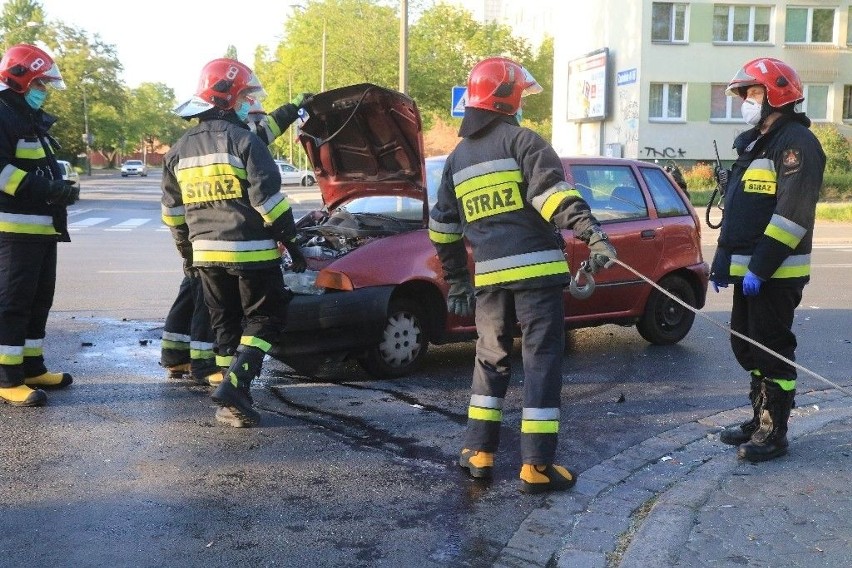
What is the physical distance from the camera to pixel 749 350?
5.18 meters

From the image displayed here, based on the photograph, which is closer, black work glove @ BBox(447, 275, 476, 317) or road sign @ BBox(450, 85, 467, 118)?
black work glove @ BBox(447, 275, 476, 317)

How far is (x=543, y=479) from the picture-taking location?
457 cm

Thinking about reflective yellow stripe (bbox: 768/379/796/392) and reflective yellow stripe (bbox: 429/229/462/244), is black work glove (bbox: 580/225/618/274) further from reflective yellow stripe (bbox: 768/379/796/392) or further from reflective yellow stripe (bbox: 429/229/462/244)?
reflective yellow stripe (bbox: 768/379/796/392)

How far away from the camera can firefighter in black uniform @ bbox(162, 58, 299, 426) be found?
543 cm

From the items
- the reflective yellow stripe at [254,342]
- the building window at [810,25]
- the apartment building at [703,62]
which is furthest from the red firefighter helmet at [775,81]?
the building window at [810,25]

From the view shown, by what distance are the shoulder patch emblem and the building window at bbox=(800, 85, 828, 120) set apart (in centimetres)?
3785

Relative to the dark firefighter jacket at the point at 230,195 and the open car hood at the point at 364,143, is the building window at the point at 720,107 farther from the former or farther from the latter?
the dark firefighter jacket at the point at 230,195

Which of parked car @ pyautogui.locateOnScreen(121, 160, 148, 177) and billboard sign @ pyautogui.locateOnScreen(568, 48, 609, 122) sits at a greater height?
billboard sign @ pyautogui.locateOnScreen(568, 48, 609, 122)

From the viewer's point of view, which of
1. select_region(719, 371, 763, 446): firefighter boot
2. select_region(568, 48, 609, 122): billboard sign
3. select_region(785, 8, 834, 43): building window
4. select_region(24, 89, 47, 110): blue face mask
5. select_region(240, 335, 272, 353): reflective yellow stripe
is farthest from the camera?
select_region(568, 48, 609, 122): billboard sign

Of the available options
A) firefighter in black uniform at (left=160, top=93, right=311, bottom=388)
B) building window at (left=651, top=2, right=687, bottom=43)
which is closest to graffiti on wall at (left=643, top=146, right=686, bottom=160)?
building window at (left=651, top=2, right=687, bottom=43)

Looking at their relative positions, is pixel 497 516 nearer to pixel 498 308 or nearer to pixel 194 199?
pixel 498 308

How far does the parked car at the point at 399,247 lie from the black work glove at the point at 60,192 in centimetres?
155

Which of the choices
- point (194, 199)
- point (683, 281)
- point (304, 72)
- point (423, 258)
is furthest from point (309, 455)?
point (304, 72)

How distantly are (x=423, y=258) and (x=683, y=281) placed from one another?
270cm
